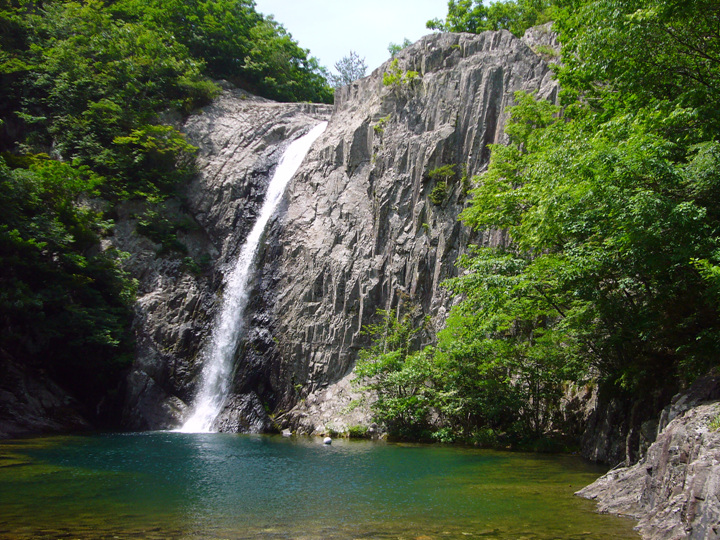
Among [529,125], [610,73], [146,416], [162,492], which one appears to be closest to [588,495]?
[162,492]

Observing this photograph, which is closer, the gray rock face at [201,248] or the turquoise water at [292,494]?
the turquoise water at [292,494]

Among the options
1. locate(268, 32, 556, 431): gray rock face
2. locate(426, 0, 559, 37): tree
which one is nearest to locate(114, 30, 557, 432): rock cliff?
locate(268, 32, 556, 431): gray rock face

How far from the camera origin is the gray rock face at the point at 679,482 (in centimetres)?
513

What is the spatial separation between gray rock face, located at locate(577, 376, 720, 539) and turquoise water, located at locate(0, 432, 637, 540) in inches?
16.0

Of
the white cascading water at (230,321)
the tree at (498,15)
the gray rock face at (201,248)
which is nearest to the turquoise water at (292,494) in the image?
the white cascading water at (230,321)

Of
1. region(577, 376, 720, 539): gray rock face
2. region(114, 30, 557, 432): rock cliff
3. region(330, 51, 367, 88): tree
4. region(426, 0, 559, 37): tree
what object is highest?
region(330, 51, 367, 88): tree

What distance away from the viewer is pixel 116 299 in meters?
24.5

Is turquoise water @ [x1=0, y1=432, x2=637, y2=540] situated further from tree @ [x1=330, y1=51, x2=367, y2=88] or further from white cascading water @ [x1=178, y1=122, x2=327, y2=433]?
tree @ [x1=330, y1=51, x2=367, y2=88]

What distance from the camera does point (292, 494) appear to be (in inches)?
344

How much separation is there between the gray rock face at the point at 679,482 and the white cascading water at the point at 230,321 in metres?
18.0

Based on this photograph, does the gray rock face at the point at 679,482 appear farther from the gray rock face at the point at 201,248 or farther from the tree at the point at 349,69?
→ the tree at the point at 349,69

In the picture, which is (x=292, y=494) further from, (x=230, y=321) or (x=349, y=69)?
(x=349, y=69)

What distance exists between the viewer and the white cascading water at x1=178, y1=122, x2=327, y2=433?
22.9 m

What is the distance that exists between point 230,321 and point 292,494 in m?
17.6
